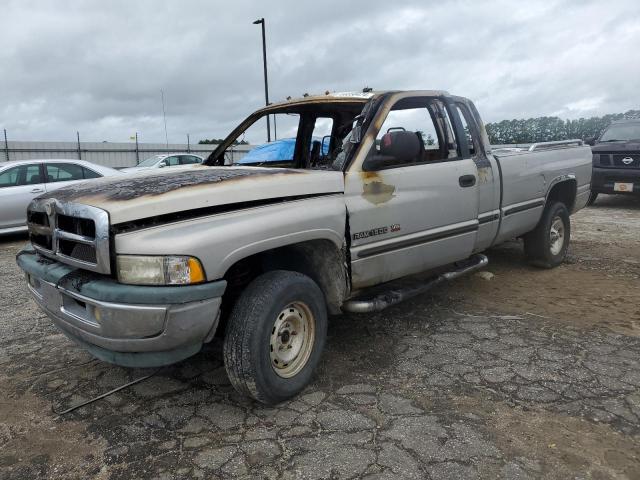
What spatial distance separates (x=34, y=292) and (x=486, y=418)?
9.16 feet

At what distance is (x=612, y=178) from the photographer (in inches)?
412

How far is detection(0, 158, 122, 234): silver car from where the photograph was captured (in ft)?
27.6

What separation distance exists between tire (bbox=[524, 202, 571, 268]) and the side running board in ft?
4.73

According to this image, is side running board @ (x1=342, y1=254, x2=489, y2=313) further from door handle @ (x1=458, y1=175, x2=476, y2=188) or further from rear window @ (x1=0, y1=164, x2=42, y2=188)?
rear window @ (x1=0, y1=164, x2=42, y2=188)

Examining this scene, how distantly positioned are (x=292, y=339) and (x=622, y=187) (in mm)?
9803

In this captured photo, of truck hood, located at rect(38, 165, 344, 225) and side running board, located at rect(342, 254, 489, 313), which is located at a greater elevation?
truck hood, located at rect(38, 165, 344, 225)

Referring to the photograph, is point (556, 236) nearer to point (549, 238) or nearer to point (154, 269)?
point (549, 238)

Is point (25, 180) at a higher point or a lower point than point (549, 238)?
higher

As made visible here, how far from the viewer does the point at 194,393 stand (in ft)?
10.3

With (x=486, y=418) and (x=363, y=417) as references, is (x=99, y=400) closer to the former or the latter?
(x=363, y=417)

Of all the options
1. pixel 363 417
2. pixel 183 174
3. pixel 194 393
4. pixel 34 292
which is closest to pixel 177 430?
pixel 194 393

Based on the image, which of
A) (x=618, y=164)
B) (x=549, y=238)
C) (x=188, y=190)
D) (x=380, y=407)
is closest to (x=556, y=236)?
(x=549, y=238)

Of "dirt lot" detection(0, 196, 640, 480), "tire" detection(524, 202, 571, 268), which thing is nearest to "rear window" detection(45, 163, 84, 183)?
"dirt lot" detection(0, 196, 640, 480)

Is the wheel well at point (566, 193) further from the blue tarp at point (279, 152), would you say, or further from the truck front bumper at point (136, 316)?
the truck front bumper at point (136, 316)
